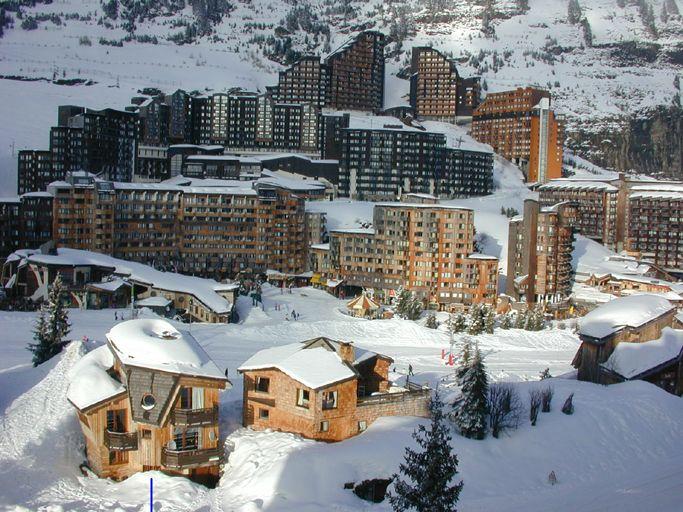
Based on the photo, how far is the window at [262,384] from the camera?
1171 inches

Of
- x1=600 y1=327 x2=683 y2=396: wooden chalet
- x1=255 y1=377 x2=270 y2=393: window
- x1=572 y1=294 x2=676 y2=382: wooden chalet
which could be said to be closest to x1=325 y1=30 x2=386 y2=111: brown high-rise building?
x1=572 y1=294 x2=676 y2=382: wooden chalet

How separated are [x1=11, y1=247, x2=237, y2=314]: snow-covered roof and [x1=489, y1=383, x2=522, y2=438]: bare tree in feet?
114

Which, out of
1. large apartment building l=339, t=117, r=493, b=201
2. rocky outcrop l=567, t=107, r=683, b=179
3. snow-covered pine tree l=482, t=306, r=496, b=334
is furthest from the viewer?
rocky outcrop l=567, t=107, r=683, b=179

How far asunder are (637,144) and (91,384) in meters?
168

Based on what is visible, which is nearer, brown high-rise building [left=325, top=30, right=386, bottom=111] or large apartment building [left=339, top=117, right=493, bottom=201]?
large apartment building [left=339, top=117, right=493, bottom=201]

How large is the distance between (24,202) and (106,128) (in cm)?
3584

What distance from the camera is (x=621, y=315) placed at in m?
42.3

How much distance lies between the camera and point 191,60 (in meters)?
192

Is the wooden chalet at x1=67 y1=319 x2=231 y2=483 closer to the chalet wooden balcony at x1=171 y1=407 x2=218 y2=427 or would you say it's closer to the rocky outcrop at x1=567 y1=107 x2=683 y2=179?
the chalet wooden balcony at x1=171 y1=407 x2=218 y2=427

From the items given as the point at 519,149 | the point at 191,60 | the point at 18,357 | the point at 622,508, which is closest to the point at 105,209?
the point at 18,357

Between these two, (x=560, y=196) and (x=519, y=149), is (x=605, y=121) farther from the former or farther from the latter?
(x=560, y=196)

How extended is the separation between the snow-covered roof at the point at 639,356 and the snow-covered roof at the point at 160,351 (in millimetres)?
20707

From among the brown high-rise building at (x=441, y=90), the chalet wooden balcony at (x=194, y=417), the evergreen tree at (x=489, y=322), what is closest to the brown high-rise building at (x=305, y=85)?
the brown high-rise building at (x=441, y=90)

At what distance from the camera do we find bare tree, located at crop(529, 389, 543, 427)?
1217 inches
